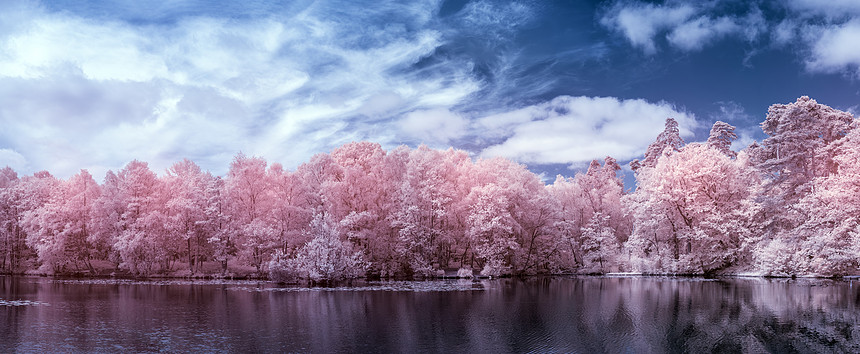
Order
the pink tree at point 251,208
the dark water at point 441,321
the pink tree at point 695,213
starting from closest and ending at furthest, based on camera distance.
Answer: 1. the dark water at point 441,321
2. the pink tree at point 695,213
3. the pink tree at point 251,208

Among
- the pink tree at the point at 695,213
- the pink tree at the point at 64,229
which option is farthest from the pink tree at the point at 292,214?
the pink tree at the point at 695,213

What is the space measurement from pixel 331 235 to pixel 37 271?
4705 cm

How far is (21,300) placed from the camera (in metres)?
37.9

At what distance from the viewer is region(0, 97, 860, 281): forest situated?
5869 cm

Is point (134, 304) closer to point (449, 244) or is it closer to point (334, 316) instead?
point (334, 316)

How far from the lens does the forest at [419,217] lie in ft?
193

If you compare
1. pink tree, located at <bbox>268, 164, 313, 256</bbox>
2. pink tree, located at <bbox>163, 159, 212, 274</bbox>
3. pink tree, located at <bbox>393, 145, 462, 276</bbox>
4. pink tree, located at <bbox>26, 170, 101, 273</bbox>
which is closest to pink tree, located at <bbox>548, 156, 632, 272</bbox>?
pink tree, located at <bbox>393, 145, 462, 276</bbox>

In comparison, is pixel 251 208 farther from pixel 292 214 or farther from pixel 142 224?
pixel 142 224

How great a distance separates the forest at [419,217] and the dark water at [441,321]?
755 inches

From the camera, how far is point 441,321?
91.5 ft

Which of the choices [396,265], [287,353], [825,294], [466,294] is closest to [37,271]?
[396,265]

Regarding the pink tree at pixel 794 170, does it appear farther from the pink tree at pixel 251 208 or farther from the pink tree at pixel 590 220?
the pink tree at pixel 251 208

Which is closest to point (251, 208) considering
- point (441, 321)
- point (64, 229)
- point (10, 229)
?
point (64, 229)

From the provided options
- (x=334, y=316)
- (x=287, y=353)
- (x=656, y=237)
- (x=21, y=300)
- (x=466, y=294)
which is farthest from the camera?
(x=656, y=237)
